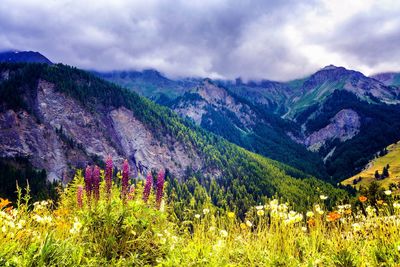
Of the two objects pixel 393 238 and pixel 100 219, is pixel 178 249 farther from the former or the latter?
pixel 393 238

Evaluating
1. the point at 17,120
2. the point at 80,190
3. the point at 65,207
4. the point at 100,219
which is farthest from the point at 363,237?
the point at 17,120

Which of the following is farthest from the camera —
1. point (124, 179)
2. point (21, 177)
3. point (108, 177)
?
point (21, 177)

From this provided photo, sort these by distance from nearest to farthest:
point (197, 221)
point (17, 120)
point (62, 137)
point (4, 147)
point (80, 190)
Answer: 1. point (80, 190)
2. point (197, 221)
3. point (4, 147)
4. point (17, 120)
5. point (62, 137)

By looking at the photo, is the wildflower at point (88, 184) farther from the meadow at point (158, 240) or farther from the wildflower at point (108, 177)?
the wildflower at point (108, 177)

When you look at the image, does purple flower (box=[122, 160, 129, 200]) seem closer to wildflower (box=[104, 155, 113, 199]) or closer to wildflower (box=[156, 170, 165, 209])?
wildflower (box=[104, 155, 113, 199])

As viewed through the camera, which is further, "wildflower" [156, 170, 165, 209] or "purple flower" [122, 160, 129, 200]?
"wildflower" [156, 170, 165, 209]

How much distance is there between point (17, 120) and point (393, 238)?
685 ft

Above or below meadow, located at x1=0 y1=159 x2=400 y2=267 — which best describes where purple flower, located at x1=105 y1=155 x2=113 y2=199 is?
above

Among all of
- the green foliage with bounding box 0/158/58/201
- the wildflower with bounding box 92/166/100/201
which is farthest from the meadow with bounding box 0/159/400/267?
the green foliage with bounding box 0/158/58/201

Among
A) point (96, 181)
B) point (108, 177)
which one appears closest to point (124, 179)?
point (108, 177)

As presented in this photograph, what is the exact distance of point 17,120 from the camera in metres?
186

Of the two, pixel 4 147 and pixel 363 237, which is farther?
pixel 4 147

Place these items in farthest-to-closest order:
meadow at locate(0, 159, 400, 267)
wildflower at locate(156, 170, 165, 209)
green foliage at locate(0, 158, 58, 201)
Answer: green foliage at locate(0, 158, 58, 201) < wildflower at locate(156, 170, 165, 209) < meadow at locate(0, 159, 400, 267)

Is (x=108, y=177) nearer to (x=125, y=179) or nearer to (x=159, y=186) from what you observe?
(x=125, y=179)
